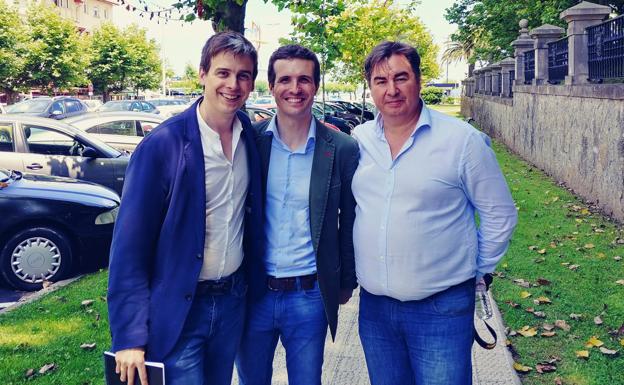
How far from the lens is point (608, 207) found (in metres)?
9.22

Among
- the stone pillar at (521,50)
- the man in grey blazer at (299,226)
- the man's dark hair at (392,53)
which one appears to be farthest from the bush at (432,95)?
the man's dark hair at (392,53)

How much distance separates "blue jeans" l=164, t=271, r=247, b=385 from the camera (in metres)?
2.52

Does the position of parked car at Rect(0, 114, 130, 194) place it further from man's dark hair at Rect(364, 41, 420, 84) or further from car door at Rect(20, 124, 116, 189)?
man's dark hair at Rect(364, 41, 420, 84)

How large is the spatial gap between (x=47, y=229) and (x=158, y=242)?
15.5 feet

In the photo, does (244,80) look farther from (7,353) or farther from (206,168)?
(7,353)

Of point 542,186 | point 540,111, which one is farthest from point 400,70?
point 540,111

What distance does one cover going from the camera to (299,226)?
284 centimetres

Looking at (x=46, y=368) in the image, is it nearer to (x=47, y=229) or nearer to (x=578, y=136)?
(x=47, y=229)

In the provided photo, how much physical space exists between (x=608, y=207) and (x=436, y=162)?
7.68m

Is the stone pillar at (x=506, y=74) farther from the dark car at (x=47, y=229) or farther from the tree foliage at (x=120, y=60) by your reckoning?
the tree foliage at (x=120, y=60)

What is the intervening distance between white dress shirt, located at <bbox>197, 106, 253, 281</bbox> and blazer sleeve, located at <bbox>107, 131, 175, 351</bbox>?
0.22 metres

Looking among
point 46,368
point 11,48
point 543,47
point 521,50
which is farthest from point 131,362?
A: point 11,48

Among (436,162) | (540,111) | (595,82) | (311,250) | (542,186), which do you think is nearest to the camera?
(436,162)

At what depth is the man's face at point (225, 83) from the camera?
262 centimetres
